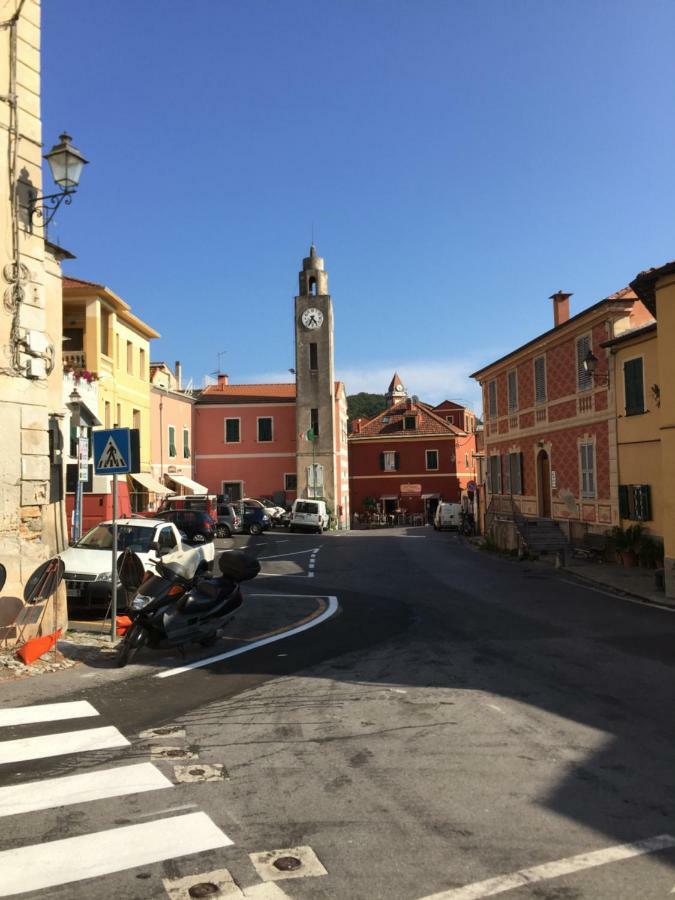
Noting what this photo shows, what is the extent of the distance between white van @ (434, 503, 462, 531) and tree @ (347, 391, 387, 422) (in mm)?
46836

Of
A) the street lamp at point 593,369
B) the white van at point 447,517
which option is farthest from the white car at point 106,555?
the white van at point 447,517

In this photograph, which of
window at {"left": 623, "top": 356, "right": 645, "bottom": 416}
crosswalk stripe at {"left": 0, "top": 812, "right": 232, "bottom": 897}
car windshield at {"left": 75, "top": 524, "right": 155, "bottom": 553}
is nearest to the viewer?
crosswalk stripe at {"left": 0, "top": 812, "right": 232, "bottom": 897}

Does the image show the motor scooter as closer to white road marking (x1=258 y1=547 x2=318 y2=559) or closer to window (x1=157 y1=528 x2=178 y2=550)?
window (x1=157 y1=528 x2=178 y2=550)

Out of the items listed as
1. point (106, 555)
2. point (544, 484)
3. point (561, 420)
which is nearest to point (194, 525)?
point (544, 484)

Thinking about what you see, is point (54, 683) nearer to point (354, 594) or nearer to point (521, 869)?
point (521, 869)

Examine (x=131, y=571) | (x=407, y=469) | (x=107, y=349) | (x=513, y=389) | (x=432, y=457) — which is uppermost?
(x=107, y=349)

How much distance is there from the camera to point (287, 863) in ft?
12.5

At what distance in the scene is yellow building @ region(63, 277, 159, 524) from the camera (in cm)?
2912

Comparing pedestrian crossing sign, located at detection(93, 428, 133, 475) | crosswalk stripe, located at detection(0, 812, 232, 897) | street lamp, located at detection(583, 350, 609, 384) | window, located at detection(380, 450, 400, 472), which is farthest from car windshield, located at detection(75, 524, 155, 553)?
window, located at detection(380, 450, 400, 472)

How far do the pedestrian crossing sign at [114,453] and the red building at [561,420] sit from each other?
49.2 ft

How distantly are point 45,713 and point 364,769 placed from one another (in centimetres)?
320

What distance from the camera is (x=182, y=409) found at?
47.8 meters

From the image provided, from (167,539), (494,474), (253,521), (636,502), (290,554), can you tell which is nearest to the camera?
(167,539)

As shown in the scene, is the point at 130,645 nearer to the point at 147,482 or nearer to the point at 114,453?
the point at 114,453
